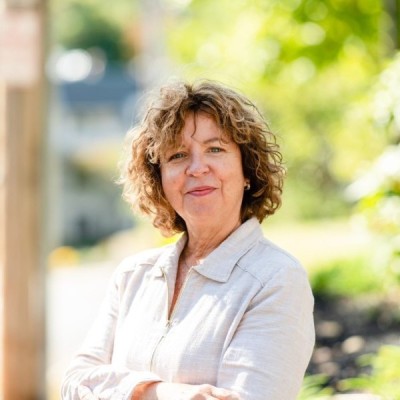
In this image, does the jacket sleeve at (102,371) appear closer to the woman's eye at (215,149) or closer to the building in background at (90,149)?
the woman's eye at (215,149)

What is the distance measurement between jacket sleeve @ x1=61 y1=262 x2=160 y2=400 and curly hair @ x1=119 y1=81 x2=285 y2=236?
0.84 ft

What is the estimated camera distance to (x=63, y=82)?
39.7 metres

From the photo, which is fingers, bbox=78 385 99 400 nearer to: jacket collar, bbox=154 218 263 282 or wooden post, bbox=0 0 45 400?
jacket collar, bbox=154 218 263 282

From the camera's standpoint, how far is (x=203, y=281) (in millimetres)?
2545

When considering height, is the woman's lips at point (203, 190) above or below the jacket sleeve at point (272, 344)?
above

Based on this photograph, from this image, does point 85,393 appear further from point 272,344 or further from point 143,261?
point 272,344

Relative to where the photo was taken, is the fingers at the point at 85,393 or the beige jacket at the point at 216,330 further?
the fingers at the point at 85,393

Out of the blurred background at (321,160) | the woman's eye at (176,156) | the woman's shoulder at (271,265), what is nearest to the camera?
the woman's shoulder at (271,265)

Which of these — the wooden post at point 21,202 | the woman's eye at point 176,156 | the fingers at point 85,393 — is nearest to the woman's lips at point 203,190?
the woman's eye at point 176,156

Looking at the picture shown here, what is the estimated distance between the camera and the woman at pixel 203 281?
2.37 metres

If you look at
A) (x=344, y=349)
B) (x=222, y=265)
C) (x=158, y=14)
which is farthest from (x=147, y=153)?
(x=158, y=14)

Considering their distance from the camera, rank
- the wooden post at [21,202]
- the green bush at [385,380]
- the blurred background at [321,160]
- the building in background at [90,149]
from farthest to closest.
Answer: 1. the building in background at [90,149]
2. the wooden post at [21,202]
3. the blurred background at [321,160]
4. the green bush at [385,380]

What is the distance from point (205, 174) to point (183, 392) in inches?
22.7

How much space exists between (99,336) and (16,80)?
3.31m
